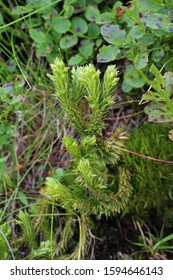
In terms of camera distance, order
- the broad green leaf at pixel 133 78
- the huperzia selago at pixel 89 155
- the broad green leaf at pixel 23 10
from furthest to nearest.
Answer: the broad green leaf at pixel 23 10
the broad green leaf at pixel 133 78
the huperzia selago at pixel 89 155

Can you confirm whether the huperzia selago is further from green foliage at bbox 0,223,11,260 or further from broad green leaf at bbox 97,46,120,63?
green foliage at bbox 0,223,11,260

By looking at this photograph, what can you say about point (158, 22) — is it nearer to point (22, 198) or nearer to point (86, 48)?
point (86, 48)

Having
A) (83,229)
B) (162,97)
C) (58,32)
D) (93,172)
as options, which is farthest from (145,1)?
(83,229)

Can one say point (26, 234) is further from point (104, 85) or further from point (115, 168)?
point (104, 85)

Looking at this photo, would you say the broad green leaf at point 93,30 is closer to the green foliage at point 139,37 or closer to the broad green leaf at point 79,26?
the broad green leaf at point 79,26

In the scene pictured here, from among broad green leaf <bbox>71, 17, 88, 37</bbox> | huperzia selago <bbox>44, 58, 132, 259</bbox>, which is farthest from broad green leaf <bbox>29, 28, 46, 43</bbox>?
huperzia selago <bbox>44, 58, 132, 259</bbox>

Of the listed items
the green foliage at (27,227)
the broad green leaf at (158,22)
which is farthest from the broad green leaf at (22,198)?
the broad green leaf at (158,22)
